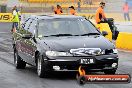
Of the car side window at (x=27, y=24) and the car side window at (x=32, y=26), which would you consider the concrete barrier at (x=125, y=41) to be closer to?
the car side window at (x=27, y=24)

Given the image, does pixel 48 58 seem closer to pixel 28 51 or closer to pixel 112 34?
pixel 28 51

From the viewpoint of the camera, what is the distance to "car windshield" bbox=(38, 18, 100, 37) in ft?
41.2

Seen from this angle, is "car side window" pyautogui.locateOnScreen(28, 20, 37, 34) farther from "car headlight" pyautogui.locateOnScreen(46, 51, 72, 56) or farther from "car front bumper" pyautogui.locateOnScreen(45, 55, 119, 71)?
"car front bumper" pyautogui.locateOnScreen(45, 55, 119, 71)

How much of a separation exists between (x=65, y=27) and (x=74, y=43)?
1.30 metres

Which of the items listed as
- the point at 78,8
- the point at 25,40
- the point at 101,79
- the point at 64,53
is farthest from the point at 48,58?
the point at 78,8

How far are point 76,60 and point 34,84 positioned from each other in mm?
1109

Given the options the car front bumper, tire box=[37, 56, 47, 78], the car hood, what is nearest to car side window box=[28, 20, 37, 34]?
the car hood

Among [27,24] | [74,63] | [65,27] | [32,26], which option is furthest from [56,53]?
[27,24]

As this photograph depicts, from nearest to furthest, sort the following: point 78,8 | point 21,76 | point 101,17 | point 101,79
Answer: point 101,79 → point 21,76 → point 101,17 → point 78,8

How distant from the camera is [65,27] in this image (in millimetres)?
12750

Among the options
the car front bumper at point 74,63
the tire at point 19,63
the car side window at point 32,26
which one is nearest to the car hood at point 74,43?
the car front bumper at point 74,63

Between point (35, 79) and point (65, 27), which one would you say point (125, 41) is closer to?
point (65, 27)

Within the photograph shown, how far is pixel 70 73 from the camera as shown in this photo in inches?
491

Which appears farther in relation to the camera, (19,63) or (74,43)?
(19,63)
